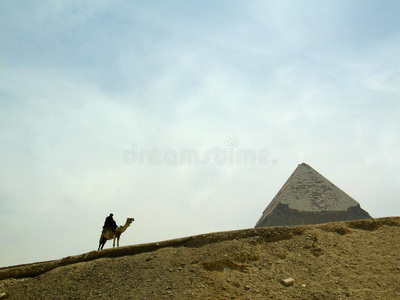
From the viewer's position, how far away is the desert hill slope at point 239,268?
6.54 m

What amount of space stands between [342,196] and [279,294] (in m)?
14.2

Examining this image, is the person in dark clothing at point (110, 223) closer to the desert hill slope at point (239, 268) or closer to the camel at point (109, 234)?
the camel at point (109, 234)

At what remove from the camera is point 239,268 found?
23.8 ft

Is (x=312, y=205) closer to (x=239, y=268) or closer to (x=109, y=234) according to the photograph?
(x=109, y=234)

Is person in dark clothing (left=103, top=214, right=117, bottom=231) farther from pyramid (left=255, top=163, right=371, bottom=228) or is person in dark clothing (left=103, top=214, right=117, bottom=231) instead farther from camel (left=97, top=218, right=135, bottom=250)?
pyramid (left=255, top=163, right=371, bottom=228)

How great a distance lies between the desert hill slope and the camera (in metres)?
6.54

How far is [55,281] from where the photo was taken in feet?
25.9

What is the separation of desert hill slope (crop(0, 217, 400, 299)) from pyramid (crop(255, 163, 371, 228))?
9.83 meters

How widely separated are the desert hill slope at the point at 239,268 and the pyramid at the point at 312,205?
9.83m

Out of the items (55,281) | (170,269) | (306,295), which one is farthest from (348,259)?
(55,281)

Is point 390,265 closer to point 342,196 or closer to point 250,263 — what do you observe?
point 250,263

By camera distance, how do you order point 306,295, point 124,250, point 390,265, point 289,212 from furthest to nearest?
point 289,212 < point 124,250 < point 390,265 < point 306,295

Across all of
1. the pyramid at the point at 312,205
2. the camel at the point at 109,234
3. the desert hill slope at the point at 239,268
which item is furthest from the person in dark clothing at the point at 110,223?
the pyramid at the point at 312,205

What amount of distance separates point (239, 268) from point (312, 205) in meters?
12.5
